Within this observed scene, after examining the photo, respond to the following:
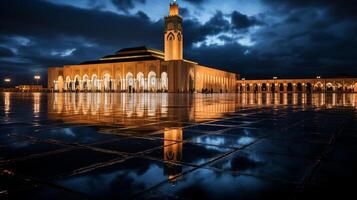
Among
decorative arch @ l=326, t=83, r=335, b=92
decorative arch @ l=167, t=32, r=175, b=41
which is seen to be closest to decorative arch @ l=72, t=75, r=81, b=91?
decorative arch @ l=167, t=32, r=175, b=41

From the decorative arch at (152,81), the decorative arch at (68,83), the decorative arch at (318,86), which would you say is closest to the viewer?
the decorative arch at (152,81)

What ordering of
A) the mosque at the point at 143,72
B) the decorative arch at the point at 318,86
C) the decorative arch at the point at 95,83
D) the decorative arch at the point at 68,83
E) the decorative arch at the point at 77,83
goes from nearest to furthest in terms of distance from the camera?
1. the mosque at the point at 143,72
2. the decorative arch at the point at 95,83
3. the decorative arch at the point at 77,83
4. the decorative arch at the point at 68,83
5. the decorative arch at the point at 318,86

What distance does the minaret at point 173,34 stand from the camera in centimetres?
7388

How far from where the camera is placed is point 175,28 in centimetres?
7400

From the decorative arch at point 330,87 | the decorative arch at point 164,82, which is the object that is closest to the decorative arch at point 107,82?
the decorative arch at point 164,82

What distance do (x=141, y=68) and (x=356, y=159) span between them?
233ft

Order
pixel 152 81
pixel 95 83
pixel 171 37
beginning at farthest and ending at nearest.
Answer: pixel 95 83 → pixel 171 37 → pixel 152 81

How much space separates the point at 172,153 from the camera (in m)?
3.27

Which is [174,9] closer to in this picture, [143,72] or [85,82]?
[143,72]

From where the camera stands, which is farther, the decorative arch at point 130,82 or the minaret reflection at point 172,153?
the decorative arch at point 130,82

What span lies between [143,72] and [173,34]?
1260 centimetres

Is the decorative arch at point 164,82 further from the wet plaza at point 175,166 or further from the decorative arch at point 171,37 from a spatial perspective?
the wet plaza at point 175,166

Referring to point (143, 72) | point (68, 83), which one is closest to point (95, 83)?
point (68, 83)

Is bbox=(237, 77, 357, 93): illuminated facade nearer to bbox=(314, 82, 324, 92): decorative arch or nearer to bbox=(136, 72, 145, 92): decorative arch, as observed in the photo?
bbox=(314, 82, 324, 92): decorative arch
